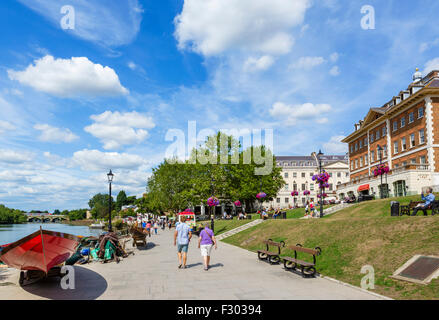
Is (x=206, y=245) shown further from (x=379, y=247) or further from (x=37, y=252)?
(x=379, y=247)

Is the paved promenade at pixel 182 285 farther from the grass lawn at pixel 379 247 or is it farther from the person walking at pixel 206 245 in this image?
the grass lawn at pixel 379 247

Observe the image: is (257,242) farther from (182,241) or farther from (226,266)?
(182,241)

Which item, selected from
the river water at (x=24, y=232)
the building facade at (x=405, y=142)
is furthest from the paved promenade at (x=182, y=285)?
the building facade at (x=405, y=142)

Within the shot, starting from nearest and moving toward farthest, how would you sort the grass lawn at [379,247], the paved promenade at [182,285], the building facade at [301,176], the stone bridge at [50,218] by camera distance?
the paved promenade at [182,285]
the grass lawn at [379,247]
the building facade at [301,176]
the stone bridge at [50,218]

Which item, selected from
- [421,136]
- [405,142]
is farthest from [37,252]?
[405,142]

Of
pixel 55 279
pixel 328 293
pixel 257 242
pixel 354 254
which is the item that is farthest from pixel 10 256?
pixel 257 242

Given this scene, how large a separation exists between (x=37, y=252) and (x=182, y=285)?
4047 mm

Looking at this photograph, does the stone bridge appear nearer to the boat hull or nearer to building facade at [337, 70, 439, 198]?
building facade at [337, 70, 439, 198]

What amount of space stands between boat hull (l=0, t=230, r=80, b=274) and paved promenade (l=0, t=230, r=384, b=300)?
729 mm

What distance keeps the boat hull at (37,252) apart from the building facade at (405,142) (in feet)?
94.9

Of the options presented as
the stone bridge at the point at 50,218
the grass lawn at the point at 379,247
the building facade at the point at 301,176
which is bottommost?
the stone bridge at the point at 50,218

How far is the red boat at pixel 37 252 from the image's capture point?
8188 millimetres

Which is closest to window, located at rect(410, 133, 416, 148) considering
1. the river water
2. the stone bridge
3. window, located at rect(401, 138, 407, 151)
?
window, located at rect(401, 138, 407, 151)

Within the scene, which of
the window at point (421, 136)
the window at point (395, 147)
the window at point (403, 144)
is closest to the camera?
the window at point (421, 136)
